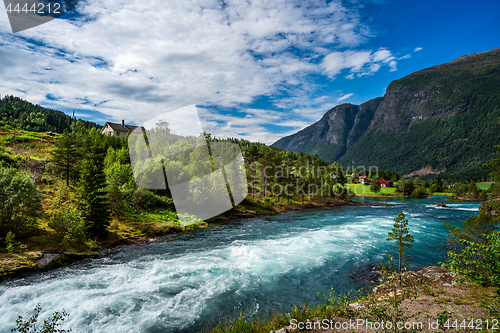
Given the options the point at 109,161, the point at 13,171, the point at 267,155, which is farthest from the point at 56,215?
the point at 267,155

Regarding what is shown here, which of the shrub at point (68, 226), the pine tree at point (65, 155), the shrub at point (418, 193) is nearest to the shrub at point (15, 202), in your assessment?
the shrub at point (68, 226)

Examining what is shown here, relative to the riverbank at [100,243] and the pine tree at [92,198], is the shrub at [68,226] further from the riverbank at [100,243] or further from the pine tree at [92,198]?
the pine tree at [92,198]

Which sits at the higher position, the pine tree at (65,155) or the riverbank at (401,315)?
the pine tree at (65,155)

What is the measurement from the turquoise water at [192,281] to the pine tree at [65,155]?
1864 centimetres

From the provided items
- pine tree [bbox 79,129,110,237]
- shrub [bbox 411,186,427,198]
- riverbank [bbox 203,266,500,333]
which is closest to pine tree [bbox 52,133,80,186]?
pine tree [bbox 79,129,110,237]

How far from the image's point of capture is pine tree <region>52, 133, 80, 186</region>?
1129 inches

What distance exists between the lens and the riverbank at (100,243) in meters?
13.6

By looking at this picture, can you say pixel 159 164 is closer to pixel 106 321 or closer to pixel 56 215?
pixel 56 215

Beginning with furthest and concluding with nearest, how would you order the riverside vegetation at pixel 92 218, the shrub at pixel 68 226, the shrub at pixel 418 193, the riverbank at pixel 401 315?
the shrub at pixel 418 193 → the shrub at pixel 68 226 → the riverside vegetation at pixel 92 218 → the riverbank at pixel 401 315

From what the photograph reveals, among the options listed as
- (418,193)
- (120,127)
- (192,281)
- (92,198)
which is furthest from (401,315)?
(418,193)

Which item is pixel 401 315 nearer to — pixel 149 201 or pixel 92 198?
pixel 92 198

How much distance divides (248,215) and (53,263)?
30104mm

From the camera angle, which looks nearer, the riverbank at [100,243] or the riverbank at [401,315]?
the riverbank at [401,315]

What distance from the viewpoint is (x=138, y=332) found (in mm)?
9023
